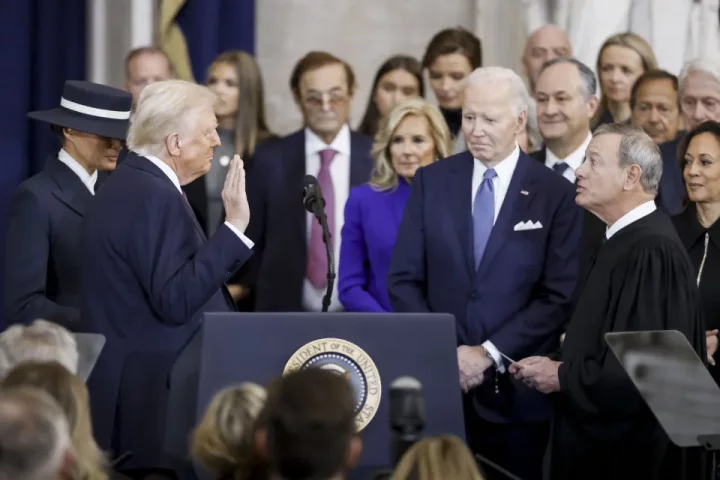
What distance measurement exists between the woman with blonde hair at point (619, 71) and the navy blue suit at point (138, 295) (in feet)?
8.61

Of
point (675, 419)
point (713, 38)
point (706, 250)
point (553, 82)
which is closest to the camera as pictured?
point (675, 419)

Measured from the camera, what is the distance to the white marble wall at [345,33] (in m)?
7.82

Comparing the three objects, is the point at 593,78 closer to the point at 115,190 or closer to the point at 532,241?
the point at 532,241

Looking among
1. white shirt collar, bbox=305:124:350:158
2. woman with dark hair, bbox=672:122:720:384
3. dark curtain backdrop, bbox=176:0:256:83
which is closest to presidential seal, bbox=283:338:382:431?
woman with dark hair, bbox=672:122:720:384

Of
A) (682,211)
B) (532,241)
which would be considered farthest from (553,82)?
(532,241)

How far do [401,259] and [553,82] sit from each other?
50.7 inches

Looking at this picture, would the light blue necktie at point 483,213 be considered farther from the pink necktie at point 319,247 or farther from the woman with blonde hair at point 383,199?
the pink necktie at point 319,247

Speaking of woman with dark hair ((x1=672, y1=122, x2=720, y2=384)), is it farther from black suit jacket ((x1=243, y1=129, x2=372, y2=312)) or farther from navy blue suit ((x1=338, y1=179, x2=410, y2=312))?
black suit jacket ((x1=243, y1=129, x2=372, y2=312))

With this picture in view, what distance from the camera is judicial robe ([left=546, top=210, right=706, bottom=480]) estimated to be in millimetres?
4422

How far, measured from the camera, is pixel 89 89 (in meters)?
5.18

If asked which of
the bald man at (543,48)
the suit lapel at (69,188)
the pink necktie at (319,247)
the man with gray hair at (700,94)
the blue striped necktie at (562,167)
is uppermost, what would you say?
the bald man at (543,48)

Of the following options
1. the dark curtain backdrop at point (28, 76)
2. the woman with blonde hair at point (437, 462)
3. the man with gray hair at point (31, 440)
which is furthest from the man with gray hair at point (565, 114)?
the man with gray hair at point (31, 440)

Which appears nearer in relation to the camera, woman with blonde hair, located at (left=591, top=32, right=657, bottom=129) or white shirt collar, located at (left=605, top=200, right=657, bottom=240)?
white shirt collar, located at (left=605, top=200, right=657, bottom=240)

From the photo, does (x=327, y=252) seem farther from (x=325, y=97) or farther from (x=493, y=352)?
(x=325, y=97)
